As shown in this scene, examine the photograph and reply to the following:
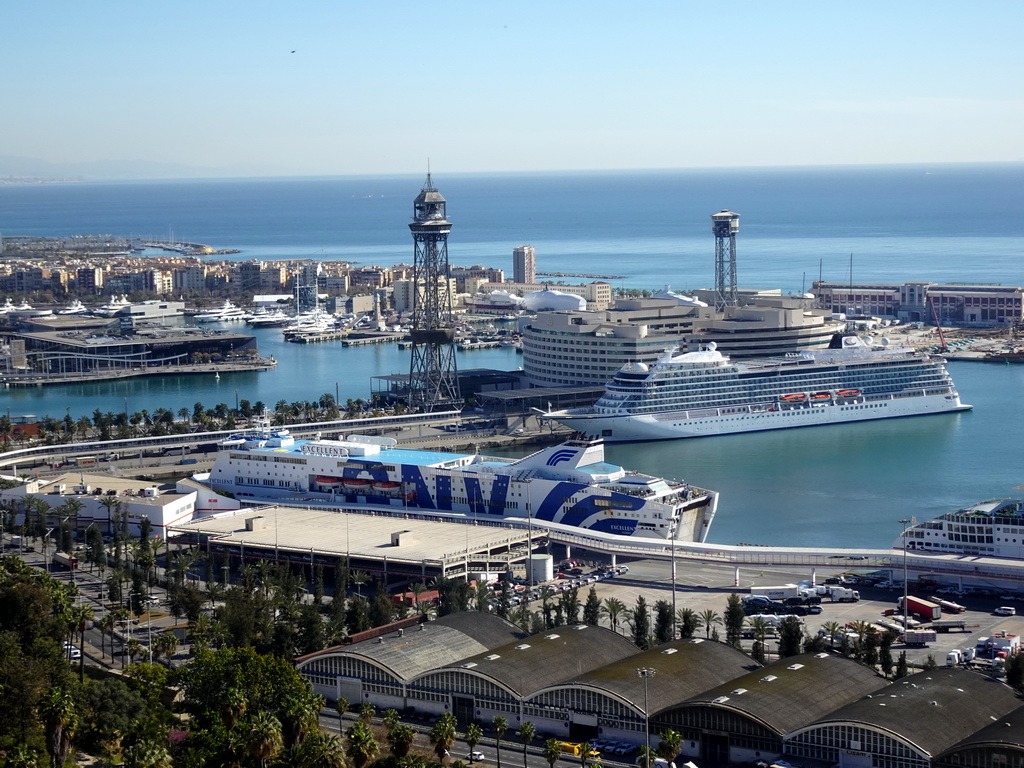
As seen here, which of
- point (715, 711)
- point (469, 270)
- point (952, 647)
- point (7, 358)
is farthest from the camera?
point (469, 270)

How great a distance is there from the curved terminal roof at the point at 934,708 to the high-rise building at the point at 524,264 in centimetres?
5772

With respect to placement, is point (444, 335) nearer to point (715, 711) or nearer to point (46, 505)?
point (46, 505)

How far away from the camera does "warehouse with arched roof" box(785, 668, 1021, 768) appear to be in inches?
570

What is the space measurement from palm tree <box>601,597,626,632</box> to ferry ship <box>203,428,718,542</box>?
3569 millimetres

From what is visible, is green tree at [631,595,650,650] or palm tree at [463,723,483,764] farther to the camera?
→ green tree at [631,595,650,650]

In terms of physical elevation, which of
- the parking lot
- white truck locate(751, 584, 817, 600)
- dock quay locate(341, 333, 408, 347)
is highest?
dock quay locate(341, 333, 408, 347)

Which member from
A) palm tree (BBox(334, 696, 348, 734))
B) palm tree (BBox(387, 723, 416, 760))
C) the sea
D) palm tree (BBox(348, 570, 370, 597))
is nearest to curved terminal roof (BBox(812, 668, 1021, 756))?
palm tree (BBox(387, 723, 416, 760))

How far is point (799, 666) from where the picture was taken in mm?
16469

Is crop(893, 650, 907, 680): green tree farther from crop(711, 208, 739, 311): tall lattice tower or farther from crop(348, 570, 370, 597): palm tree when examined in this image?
crop(711, 208, 739, 311): tall lattice tower

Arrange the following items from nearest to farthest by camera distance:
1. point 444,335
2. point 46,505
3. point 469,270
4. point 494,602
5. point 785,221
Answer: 1. point 494,602
2. point 46,505
3. point 444,335
4. point 469,270
5. point 785,221

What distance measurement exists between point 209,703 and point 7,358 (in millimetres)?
37360

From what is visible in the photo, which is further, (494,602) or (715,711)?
(494,602)

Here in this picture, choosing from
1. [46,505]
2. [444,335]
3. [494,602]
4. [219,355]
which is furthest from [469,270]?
[494,602]

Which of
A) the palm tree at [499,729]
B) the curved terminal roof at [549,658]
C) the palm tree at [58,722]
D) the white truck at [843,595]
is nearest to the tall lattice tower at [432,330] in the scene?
the white truck at [843,595]
